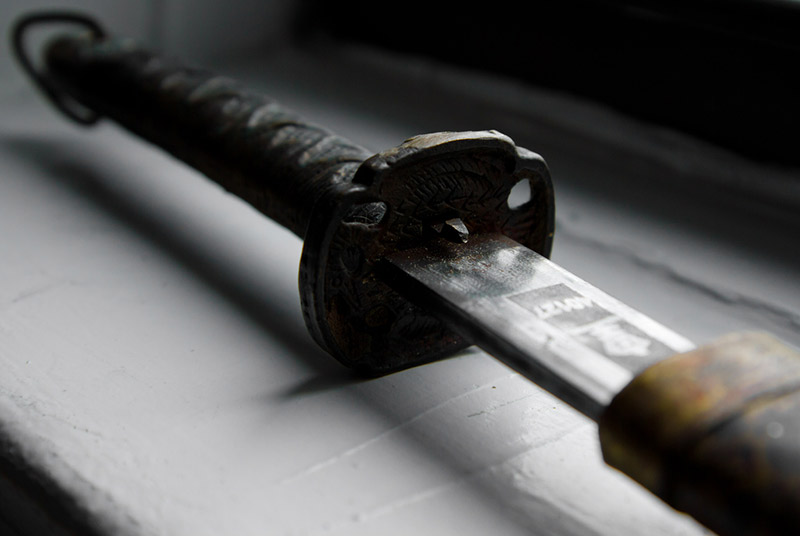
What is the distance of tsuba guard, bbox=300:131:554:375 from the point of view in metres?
0.66

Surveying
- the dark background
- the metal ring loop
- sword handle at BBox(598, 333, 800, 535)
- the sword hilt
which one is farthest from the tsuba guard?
the metal ring loop

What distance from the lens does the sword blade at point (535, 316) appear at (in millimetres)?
541

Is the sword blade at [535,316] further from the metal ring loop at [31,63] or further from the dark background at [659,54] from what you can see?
the metal ring loop at [31,63]

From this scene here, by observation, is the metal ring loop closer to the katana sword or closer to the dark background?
the katana sword

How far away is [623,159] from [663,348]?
710mm

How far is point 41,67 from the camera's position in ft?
4.45

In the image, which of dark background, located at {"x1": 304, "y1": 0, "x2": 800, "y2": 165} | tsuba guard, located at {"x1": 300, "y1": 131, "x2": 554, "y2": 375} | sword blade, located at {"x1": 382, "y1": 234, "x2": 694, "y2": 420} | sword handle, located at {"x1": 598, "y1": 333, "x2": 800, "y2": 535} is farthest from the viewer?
dark background, located at {"x1": 304, "y1": 0, "x2": 800, "y2": 165}

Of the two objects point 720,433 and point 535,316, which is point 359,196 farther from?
point 720,433

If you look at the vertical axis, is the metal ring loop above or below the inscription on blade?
below

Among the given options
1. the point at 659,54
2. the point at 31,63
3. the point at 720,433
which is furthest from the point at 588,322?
the point at 31,63

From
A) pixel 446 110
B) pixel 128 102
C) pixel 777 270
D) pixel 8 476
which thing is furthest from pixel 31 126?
pixel 777 270

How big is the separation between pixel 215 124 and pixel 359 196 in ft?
0.93

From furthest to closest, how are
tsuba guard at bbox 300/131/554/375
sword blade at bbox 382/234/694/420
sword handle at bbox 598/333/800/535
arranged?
tsuba guard at bbox 300/131/554/375 < sword blade at bbox 382/234/694/420 < sword handle at bbox 598/333/800/535

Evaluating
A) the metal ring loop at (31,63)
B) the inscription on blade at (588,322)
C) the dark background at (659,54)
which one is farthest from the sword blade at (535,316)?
the metal ring loop at (31,63)
